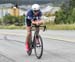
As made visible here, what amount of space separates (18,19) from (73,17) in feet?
33.2

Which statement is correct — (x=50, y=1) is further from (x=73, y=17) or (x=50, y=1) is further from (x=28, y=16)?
A: (x=28, y=16)

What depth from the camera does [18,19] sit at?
4572cm

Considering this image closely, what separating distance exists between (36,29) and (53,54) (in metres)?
1.15

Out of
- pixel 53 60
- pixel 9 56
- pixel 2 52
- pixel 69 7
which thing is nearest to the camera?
pixel 53 60

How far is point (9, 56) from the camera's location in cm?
1247

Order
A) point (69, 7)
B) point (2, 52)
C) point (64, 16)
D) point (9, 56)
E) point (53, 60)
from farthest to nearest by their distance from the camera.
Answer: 1. point (69, 7)
2. point (64, 16)
3. point (2, 52)
4. point (9, 56)
5. point (53, 60)

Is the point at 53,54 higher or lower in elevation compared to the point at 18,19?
higher

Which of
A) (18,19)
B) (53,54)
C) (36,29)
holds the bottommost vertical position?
(18,19)

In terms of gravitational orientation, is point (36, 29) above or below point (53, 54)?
above

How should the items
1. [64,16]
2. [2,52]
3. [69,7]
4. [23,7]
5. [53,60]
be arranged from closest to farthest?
[53,60] → [2,52] → [64,16] → [69,7] → [23,7]

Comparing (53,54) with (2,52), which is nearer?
(53,54)

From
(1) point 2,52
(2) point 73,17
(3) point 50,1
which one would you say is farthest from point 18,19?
(1) point 2,52

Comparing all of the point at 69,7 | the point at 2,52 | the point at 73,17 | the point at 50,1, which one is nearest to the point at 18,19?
the point at 69,7

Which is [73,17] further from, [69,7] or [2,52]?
[2,52]
